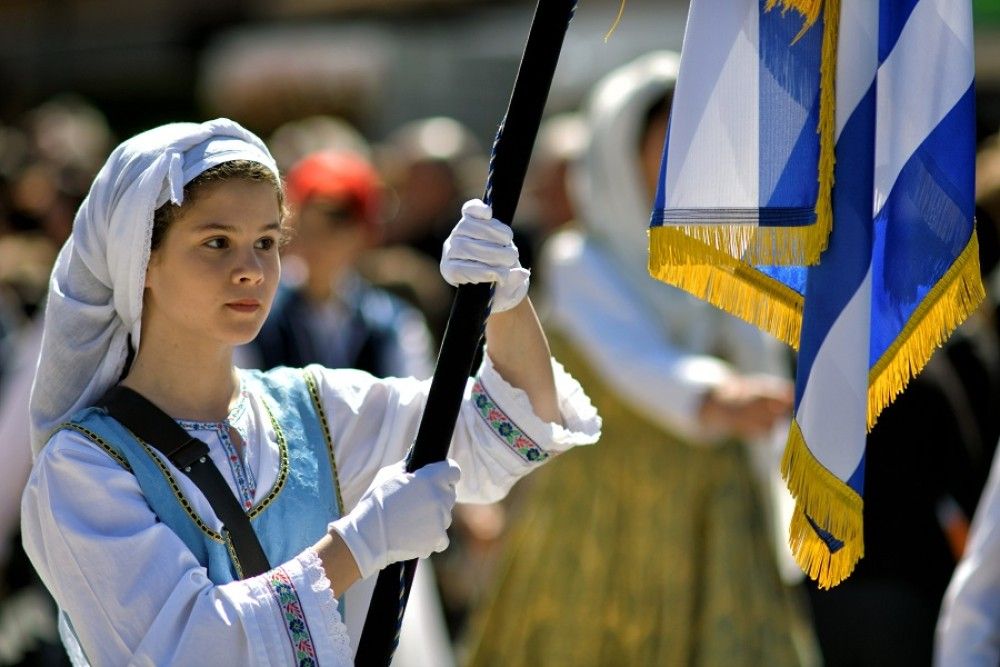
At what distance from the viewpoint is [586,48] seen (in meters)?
12.5

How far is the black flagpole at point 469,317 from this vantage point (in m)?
2.67

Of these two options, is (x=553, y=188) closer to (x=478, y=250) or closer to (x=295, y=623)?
(x=478, y=250)

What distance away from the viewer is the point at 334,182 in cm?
572

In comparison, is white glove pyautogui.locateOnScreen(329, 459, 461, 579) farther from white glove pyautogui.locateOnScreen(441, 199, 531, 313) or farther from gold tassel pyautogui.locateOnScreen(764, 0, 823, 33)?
gold tassel pyautogui.locateOnScreen(764, 0, 823, 33)

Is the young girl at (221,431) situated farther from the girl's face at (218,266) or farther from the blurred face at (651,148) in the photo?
the blurred face at (651,148)

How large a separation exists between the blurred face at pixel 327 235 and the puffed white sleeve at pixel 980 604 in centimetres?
272

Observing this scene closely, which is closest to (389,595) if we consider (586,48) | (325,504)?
(325,504)

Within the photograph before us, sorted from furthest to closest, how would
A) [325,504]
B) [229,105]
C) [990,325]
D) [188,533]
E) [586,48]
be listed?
[229,105] → [586,48] → [990,325] → [325,504] → [188,533]

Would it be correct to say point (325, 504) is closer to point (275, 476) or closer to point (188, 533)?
point (275, 476)

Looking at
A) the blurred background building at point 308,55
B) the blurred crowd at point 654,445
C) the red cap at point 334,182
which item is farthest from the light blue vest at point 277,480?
the blurred background building at point 308,55

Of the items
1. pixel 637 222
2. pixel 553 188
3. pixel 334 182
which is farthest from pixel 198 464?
pixel 553 188

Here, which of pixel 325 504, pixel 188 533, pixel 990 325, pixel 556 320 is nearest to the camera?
pixel 188 533

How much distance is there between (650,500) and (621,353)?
46cm

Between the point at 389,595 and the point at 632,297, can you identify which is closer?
the point at 389,595
